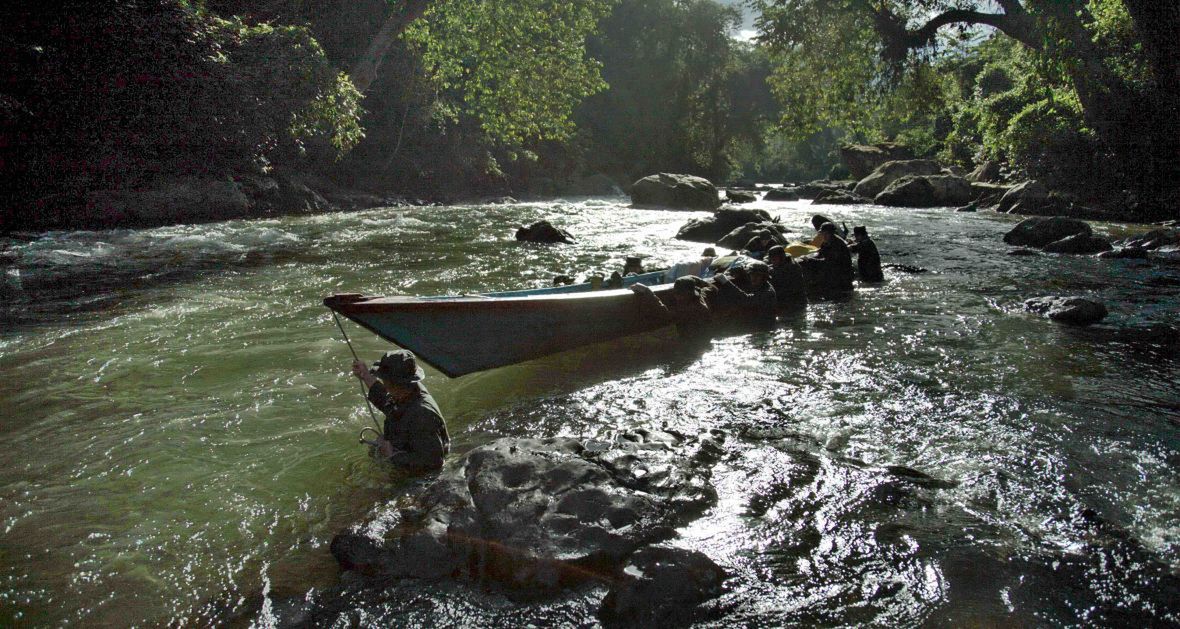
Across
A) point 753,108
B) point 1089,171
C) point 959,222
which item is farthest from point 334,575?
point 753,108

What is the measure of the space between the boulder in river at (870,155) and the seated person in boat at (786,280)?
3257 cm

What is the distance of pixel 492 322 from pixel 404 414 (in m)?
1.75

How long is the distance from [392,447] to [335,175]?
28.6 m

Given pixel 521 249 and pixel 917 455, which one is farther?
pixel 521 249

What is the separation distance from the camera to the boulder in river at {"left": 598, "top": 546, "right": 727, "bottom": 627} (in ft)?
9.25

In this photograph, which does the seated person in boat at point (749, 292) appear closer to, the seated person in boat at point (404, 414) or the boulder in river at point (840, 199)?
the seated person in boat at point (404, 414)

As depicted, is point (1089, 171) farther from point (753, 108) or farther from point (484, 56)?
point (753, 108)

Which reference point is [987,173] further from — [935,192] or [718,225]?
[718,225]

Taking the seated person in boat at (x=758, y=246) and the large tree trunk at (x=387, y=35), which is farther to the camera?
the large tree trunk at (x=387, y=35)

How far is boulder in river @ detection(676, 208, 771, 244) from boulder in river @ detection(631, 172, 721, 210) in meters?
9.95

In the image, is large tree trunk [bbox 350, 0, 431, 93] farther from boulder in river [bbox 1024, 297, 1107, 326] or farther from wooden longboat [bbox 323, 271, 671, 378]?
boulder in river [bbox 1024, 297, 1107, 326]

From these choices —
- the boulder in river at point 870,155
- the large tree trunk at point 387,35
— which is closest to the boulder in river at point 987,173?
the boulder in river at point 870,155

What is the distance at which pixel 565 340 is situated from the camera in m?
6.61

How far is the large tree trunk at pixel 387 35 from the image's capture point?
62.8 ft
